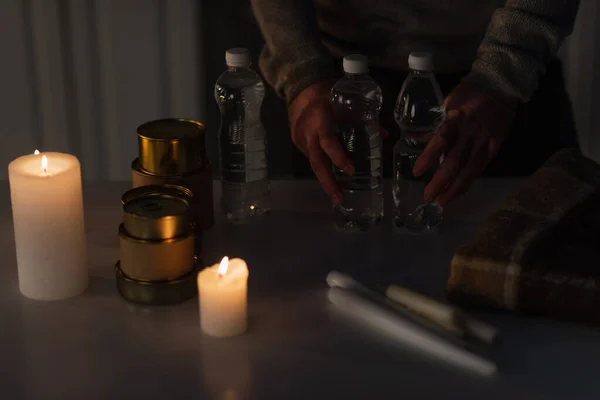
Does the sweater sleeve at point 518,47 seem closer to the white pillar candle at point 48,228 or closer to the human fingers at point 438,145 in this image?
the human fingers at point 438,145

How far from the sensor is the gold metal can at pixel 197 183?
3.61 ft

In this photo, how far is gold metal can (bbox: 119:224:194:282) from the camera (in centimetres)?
98

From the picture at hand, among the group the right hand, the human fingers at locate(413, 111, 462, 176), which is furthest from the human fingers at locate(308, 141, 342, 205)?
the human fingers at locate(413, 111, 462, 176)

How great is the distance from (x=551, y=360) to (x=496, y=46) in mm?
603

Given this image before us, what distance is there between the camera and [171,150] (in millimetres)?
1091

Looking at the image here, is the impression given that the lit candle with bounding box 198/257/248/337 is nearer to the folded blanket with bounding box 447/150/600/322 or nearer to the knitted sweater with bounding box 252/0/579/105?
the folded blanket with bounding box 447/150/600/322

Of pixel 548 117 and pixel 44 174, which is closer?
pixel 44 174

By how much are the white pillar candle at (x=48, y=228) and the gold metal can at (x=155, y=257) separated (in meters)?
0.06

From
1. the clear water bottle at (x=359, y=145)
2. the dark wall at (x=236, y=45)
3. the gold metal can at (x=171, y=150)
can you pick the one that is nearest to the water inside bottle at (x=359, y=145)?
the clear water bottle at (x=359, y=145)

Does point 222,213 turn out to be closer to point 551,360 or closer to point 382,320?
point 382,320

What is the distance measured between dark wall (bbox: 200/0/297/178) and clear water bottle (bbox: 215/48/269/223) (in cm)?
69

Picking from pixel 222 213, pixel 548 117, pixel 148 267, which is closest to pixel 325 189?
pixel 222 213

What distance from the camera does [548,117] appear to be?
1682 mm

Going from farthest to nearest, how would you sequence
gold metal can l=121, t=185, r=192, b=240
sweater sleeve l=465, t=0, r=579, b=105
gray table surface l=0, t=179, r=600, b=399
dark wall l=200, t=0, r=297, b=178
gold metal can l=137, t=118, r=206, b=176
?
dark wall l=200, t=0, r=297, b=178, sweater sleeve l=465, t=0, r=579, b=105, gold metal can l=137, t=118, r=206, b=176, gold metal can l=121, t=185, r=192, b=240, gray table surface l=0, t=179, r=600, b=399
